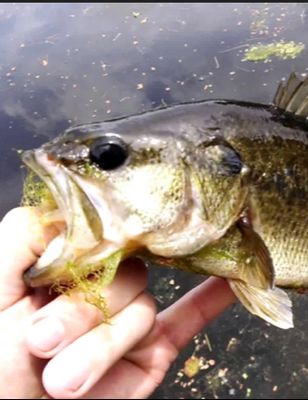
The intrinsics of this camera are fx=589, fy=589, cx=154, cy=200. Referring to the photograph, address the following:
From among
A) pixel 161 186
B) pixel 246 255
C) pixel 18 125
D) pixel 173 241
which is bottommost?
pixel 18 125

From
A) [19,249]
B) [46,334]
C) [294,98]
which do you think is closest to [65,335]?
[46,334]

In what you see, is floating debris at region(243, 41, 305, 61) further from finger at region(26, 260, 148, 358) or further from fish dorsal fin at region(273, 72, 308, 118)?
finger at region(26, 260, 148, 358)

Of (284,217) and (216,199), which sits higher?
(216,199)

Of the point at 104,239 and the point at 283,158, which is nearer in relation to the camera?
the point at 104,239

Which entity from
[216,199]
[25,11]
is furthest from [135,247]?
[25,11]

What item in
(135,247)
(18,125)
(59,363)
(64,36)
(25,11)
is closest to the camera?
(59,363)

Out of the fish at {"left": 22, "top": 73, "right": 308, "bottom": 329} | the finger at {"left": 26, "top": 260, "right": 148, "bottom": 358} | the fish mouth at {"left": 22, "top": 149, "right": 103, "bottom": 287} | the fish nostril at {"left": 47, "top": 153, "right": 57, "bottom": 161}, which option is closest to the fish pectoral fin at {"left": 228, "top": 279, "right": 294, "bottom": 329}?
the fish at {"left": 22, "top": 73, "right": 308, "bottom": 329}

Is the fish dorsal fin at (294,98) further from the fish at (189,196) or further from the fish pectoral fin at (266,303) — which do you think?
the fish pectoral fin at (266,303)

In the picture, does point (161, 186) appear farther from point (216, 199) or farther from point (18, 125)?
point (18, 125)
